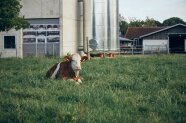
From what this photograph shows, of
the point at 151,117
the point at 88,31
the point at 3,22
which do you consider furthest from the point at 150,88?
the point at 88,31

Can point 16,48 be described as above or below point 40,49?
above

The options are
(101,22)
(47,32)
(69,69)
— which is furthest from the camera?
(101,22)

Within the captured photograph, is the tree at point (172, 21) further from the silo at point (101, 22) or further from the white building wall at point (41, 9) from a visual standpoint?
the white building wall at point (41, 9)

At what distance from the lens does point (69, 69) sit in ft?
33.7

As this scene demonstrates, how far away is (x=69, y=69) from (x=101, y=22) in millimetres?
24699

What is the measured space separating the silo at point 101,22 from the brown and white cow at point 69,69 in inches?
938

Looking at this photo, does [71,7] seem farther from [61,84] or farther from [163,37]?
[61,84]

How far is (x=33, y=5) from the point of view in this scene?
107 feet

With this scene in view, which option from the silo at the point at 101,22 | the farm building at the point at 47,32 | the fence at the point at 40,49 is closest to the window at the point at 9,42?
the farm building at the point at 47,32

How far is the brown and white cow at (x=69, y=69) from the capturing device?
32.9 ft

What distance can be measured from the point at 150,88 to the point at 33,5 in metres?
25.9

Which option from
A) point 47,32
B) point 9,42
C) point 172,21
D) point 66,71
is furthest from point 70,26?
point 172,21

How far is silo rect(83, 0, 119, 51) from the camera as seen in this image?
113 ft

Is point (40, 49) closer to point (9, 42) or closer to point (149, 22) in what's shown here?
point (9, 42)
